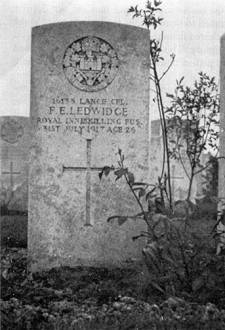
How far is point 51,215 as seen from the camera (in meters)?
6.05

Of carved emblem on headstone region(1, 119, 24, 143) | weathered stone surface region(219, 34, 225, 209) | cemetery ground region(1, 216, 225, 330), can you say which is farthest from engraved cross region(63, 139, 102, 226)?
carved emblem on headstone region(1, 119, 24, 143)

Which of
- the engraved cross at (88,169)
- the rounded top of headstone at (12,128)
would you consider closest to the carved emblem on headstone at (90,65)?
the engraved cross at (88,169)

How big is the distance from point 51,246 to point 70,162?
84 cm

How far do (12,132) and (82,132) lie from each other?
662 cm

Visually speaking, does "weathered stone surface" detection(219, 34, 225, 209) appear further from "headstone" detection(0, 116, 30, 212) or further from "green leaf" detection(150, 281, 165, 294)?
"headstone" detection(0, 116, 30, 212)

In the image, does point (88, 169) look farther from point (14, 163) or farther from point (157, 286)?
point (14, 163)

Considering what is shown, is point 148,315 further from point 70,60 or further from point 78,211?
point 70,60

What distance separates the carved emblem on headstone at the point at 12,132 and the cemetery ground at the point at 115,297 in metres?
6.52

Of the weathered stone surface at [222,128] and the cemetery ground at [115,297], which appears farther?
the weathered stone surface at [222,128]

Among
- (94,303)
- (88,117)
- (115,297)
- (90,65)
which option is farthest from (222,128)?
(94,303)

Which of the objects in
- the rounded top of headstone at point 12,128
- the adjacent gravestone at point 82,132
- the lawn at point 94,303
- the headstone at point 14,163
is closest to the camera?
the lawn at point 94,303

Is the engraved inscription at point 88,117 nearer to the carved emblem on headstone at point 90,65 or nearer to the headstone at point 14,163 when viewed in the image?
the carved emblem on headstone at point 90,65

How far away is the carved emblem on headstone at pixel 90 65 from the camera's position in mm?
6047

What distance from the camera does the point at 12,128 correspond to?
12438 mm
